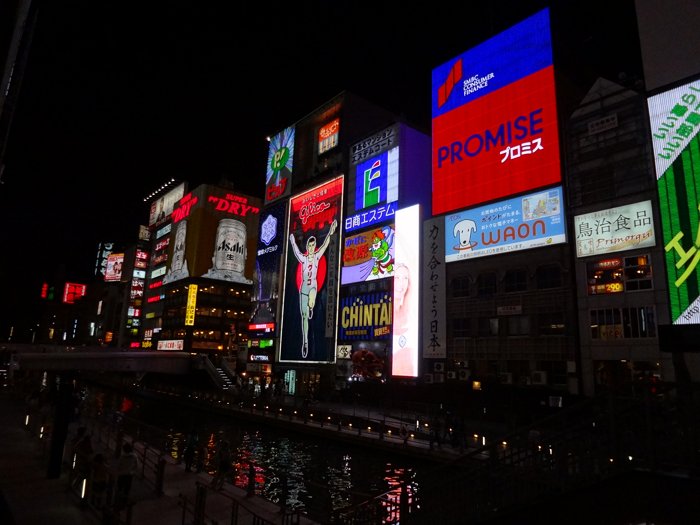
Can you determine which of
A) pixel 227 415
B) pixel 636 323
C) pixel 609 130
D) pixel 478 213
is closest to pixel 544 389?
pixel 636 323

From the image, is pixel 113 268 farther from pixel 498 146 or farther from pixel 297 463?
pixel 297 463

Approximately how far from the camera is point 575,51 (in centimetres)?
4397

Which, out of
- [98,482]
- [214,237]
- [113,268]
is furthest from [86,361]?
[113,268]

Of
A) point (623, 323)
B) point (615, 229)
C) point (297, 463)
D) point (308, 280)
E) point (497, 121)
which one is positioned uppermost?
point (497, 121)

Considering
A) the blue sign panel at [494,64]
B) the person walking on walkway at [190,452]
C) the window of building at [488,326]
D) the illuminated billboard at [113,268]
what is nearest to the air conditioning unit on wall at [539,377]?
the window of building at [488,326]

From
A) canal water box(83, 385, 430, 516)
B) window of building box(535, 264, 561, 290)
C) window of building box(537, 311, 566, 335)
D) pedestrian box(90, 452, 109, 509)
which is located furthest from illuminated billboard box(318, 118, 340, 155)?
pedestrian box(90, 452, 109, 509)

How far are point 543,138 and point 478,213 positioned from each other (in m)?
8.14

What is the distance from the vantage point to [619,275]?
32.5 m

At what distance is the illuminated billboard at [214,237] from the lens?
107 m

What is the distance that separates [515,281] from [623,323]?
8996 mm

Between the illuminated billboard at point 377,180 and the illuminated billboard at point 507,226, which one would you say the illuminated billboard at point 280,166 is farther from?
the illuminated billboard at point 507,226

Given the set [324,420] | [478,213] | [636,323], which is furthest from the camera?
[478,213]

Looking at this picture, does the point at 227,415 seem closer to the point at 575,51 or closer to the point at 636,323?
the point at 636,323

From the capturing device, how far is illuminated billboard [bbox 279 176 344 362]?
58.3 m
